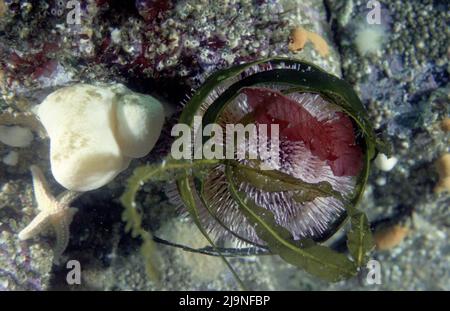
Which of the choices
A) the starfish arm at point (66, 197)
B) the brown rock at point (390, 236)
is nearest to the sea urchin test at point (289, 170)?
the starfish arm at point (66, 197)

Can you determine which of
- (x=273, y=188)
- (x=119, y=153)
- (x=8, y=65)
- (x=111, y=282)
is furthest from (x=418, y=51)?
(x=111, y=282)

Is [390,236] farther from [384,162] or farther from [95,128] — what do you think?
[95,128]

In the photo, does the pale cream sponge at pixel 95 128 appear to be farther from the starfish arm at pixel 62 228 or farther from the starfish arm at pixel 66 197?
the starfish arm at pixel 62 228

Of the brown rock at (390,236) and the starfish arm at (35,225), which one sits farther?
the brown rock at (390,236)

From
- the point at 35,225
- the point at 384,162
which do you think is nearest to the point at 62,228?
the point at 35,225

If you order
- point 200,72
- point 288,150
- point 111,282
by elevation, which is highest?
point 200,72
